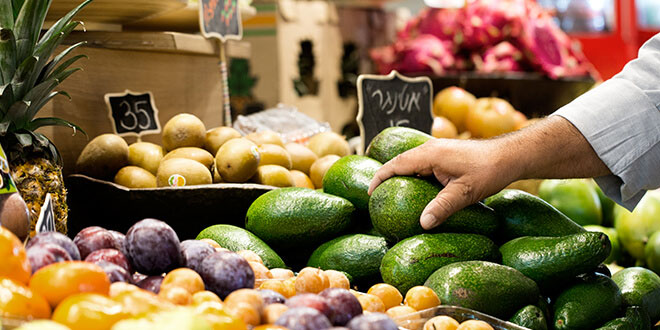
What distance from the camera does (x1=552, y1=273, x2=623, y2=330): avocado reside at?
131 centimetres

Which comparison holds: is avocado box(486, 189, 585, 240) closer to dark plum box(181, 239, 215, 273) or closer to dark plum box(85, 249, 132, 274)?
dark plum box(181, 239, 215, 273)

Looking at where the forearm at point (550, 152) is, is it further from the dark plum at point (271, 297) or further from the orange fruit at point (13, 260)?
the orange fruit at point (13, 260)

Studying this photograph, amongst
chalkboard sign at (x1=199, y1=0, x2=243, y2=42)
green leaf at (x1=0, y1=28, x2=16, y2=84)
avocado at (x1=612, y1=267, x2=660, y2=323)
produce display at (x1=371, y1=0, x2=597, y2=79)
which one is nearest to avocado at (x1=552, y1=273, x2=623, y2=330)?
avocado at (x1=612, y1=267, x2=660, y2=323)

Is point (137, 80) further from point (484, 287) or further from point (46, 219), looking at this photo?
point (484, 287)

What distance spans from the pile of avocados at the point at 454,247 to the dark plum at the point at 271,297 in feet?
1.22

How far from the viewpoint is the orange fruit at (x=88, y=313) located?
0.79 meters

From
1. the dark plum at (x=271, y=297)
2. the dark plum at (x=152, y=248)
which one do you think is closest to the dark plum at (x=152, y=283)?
the dark plum at (x=152, y=248)

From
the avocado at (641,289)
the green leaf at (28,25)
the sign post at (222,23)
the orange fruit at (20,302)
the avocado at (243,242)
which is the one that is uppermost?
the green leaf at (28,25)

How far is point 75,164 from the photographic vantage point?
2025mm

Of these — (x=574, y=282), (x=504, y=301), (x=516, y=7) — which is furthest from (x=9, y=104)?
(x=516, y=7)

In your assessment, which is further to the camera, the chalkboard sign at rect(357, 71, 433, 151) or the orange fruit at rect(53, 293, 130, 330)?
the chalkboard sign at rect(357, 71, 433, 151)

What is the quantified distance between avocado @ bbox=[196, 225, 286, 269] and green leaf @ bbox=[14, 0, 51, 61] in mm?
597

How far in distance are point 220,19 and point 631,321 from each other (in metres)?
1.89

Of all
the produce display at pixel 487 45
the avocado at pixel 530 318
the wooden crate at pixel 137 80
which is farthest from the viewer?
the produce display at pixel 487 45
